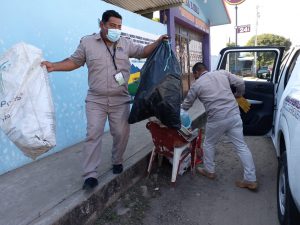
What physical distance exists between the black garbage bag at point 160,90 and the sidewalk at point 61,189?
842 mm

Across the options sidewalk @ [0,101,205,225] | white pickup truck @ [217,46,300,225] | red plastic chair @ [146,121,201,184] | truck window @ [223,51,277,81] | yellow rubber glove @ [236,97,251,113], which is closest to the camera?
white pickup truck @ [217,46,300,225]

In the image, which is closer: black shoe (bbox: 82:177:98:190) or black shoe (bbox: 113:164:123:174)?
black shoe (bbox: 82:177:98:190)

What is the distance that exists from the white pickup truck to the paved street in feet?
1.42

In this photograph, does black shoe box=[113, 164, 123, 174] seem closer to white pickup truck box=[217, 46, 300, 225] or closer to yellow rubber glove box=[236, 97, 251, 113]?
white pickup truck box=[217, 46, 300, 225]

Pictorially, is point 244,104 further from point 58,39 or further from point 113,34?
point 58,39

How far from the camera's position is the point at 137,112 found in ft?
12.2

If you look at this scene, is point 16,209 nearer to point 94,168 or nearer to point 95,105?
point 94,168

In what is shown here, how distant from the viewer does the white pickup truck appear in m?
2.59

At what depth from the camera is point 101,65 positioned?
3537 millimetres

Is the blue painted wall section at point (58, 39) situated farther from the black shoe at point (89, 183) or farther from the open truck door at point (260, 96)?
the open truck door at point (260, 96)

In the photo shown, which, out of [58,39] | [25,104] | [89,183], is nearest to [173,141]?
[89,183]

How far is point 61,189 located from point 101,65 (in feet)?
4.33

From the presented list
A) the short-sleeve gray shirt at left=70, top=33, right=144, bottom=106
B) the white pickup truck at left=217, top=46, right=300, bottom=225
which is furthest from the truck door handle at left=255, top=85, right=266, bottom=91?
the short-sleeve gray shirt at left=70, top=33, right=144, bottom=106

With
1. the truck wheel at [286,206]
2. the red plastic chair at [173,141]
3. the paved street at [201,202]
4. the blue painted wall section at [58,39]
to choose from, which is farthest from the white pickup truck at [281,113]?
the blue painted wall section at [58,39]
